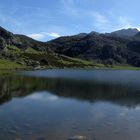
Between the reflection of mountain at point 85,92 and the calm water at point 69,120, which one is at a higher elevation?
the reflection of mountain at point 85,92

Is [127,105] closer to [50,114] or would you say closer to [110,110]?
[110,110]

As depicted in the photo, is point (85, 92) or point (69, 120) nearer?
point (69, 120)

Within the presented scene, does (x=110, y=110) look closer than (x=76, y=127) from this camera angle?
No

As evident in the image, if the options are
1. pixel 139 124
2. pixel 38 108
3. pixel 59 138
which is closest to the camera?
pixel 59 138

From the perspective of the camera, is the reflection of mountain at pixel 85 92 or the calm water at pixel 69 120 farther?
the reflection of mountain at pixel 85 92

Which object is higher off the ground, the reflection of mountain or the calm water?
the reflection of mountain

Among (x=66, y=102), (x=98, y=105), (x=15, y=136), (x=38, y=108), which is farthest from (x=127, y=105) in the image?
(x=15, y=136)

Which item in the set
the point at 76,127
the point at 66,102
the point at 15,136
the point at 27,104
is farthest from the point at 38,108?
the point at 15,136

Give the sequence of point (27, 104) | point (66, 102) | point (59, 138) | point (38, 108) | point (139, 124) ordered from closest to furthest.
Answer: point (59, 138)
point (139, 124)
point (38, 108)
point (27, 104)
point (66, 102)

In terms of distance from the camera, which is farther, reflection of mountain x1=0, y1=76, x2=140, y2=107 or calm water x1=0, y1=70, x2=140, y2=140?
reflection of mountain x1=0, y1=76, x2=140, y2=107

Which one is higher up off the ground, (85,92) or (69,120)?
(85,92)

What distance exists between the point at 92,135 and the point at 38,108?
766 inches

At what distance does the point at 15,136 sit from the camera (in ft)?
106

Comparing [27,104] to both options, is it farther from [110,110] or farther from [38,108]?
[110,110]
